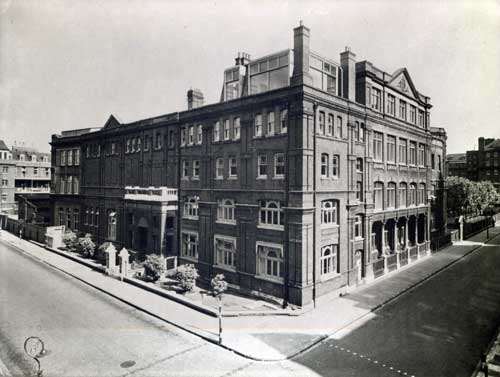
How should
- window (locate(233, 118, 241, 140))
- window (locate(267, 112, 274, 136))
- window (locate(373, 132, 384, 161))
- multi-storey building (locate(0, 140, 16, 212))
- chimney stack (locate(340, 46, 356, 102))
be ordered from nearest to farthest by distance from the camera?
1. window (locate(267, 112, 274, 136))
2. chimney stack (locate(340, 46, 356, 102))
3. window (locate(233, 118, 241, 140))
4. window (locate(373, 132, 384, 161))
5. multi-storey building (locate(0, 140, 16, 212))

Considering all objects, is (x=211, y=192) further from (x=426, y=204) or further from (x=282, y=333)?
(x=426, y=204)

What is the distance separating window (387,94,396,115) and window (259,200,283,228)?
A: 15.0 m

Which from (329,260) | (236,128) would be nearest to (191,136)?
(236,128)

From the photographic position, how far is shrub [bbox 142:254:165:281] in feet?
83.5

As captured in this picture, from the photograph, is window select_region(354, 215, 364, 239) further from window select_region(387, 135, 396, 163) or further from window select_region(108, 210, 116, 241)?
window select_region(108, 210, 116, 241)

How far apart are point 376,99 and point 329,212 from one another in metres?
11.5

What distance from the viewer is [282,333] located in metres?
16.8

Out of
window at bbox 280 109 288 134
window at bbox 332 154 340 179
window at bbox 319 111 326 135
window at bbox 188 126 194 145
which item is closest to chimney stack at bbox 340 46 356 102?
window at bbox 319 111 326 135

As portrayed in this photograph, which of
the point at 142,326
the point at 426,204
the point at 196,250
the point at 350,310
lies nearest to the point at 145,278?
the point at 196,250

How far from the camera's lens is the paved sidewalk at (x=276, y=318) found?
614 inches

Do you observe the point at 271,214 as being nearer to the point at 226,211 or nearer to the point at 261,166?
the point at 261,166

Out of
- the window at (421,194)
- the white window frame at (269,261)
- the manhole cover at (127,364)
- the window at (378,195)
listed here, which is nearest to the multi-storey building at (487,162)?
the window at (421,194)

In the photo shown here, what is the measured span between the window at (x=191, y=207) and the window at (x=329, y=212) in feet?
35.9

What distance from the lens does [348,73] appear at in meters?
24.4
